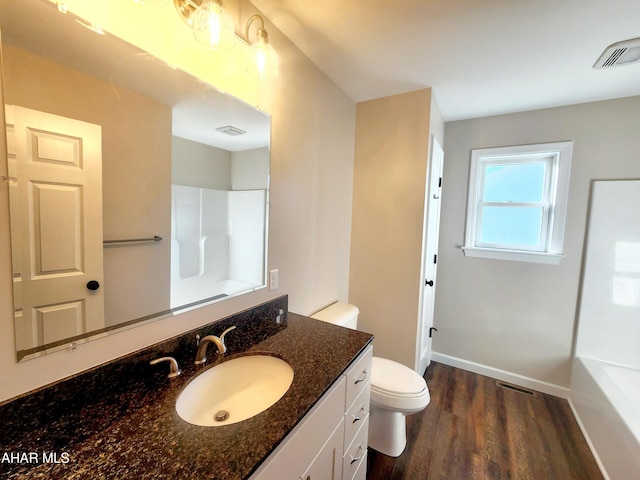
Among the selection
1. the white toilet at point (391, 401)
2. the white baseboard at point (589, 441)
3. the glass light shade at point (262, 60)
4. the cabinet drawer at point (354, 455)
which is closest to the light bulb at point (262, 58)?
the glass light shade at point (262, 60)

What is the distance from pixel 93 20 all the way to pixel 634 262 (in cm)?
319

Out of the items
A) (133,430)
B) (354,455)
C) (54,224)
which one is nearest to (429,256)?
(354,455)

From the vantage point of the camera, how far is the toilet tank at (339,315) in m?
1.70

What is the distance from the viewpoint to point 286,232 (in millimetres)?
1458

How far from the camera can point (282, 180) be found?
139 centimetres

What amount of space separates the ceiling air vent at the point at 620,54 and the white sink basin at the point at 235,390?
221cm

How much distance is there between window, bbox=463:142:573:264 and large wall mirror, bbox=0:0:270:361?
7.29ft

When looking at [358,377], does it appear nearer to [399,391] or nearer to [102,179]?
[399,391]

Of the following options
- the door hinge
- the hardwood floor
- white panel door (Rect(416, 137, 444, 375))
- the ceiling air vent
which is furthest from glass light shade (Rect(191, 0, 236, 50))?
the hardwood floor

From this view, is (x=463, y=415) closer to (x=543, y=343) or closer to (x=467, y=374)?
(x=467, y=374)

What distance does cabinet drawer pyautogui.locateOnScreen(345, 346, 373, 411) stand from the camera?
1031mm

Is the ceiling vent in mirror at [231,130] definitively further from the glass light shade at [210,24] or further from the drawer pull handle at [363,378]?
the drawer pull handle at [363,378]

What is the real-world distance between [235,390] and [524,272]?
2.42 meters

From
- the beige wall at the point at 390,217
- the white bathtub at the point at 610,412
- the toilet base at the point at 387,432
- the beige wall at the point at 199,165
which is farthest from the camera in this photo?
the beige wall at the point at 390,217
